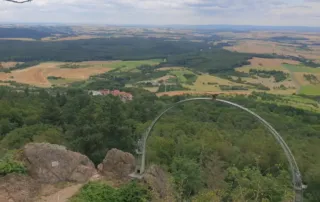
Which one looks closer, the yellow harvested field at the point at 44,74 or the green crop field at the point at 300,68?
the yellow harvested field at the point at 44,74

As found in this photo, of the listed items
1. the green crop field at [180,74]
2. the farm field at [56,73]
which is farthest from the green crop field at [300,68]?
the farm field at [56,73]

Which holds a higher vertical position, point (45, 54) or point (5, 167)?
point (5, 167)

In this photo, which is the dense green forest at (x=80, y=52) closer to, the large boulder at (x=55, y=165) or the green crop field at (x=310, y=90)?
the green crop field at (x=310, y=90)

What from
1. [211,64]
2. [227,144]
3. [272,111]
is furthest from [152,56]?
[227,144]

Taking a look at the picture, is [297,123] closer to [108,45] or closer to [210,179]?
[210,179]

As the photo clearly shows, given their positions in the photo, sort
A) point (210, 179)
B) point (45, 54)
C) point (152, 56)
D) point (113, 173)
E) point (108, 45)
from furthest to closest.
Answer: point (108, 45) → point (152, 56) → point (45, 54) → point (210, 179) → point (113, 173)

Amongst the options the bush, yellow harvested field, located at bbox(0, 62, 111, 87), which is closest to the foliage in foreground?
the bush

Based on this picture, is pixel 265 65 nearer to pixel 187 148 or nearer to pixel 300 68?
pixel 300 68
